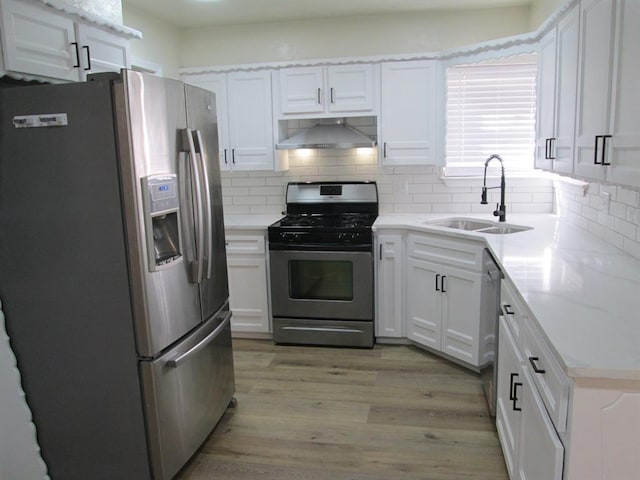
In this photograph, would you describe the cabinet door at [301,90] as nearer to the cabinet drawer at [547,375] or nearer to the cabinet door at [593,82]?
the cabinet door at [593,82]

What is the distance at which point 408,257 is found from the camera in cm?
381

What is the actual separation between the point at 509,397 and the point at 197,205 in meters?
1.65

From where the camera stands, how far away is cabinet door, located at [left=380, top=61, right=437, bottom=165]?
155 inches

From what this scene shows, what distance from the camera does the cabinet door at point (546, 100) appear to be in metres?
2.82

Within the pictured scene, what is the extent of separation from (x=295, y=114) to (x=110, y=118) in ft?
7.32

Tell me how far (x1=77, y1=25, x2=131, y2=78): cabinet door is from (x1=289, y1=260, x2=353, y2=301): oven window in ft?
6.00

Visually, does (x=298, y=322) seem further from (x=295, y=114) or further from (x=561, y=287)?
(x=561, y=287)

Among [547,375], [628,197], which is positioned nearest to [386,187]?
[628,197]

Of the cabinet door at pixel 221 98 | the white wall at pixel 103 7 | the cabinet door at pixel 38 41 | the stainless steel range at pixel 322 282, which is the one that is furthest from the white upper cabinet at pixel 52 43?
the stainless steel range at pixel 322 282

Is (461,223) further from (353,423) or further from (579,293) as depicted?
(579,293)

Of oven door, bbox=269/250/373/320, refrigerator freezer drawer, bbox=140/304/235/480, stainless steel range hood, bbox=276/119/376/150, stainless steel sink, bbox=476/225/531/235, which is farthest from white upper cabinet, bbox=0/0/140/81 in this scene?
stainless steel sink, bbox=476/225/531/235

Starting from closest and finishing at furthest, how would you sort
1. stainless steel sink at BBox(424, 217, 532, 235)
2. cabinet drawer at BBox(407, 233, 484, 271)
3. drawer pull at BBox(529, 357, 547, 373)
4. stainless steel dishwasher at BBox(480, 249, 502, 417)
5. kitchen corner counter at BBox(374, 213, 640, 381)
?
1. kitchen corner counter at BBox(374, 213, 640, 381)
2. drawer pull at BBox(529, 357, 547, 373)
3. stainless steel dishwasher at BBox(480, 249, 502, 417)
4. cabinet drawer at BBox(407, 233, 484, 271)
5. stainless steel sink at BBox(424, 217, 532, 235)

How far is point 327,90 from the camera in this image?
13.3ft

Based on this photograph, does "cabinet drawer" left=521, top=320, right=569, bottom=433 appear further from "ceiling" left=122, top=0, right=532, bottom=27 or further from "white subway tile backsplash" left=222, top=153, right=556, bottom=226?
"ceiling" left=122, top=0, right=532, bottom=27
